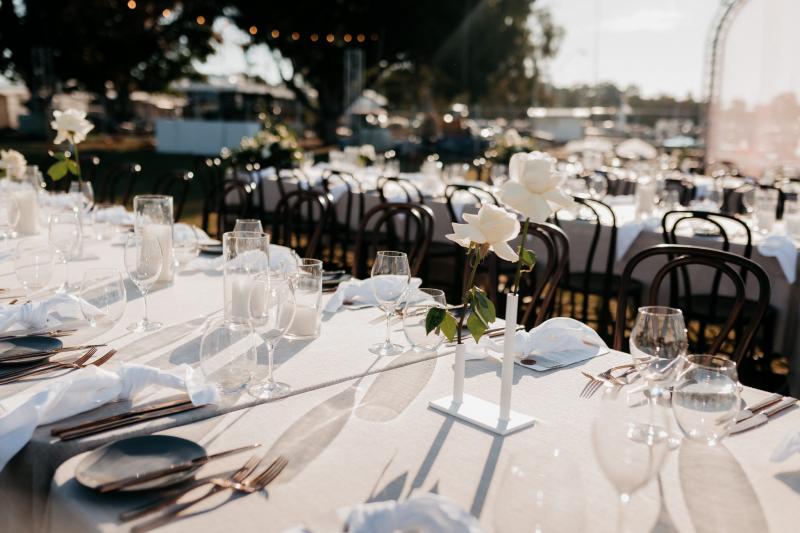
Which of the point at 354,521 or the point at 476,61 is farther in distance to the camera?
the point at 476,61

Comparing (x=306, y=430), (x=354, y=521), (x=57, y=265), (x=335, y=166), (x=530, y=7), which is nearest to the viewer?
(x=354, y=521)

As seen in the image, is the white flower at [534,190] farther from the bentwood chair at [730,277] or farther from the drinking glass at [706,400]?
the bentwood chair at [730,277]

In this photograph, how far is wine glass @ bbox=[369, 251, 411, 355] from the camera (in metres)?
1.93

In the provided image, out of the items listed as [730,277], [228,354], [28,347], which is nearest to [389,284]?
[228,354]

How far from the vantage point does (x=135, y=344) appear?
1967 millimetres

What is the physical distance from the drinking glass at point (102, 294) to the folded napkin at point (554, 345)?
3.00ft

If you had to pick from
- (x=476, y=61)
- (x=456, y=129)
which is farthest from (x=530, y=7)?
(x=456, y=129)

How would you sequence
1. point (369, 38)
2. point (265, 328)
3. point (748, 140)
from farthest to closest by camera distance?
point (369, 38)
point (748, 140)
point (265, 328)

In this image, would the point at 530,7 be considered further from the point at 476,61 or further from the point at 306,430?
the point at 306,430

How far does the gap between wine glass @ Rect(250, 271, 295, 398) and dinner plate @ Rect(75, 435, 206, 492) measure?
299mm

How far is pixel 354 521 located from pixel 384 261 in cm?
105

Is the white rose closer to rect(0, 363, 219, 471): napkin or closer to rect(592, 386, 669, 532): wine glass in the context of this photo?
rect(0, 363, 219, 471): napkin

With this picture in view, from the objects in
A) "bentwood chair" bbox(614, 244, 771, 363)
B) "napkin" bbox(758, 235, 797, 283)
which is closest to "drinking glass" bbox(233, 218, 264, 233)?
"bentwood chair" bbox(614, 244, 771, 363)

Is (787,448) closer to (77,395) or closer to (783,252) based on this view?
(77,395)
